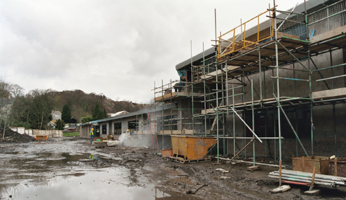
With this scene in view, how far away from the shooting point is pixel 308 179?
6.82m

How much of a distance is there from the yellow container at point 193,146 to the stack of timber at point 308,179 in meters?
5.49

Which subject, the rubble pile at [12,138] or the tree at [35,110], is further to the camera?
the tree at [35,110]

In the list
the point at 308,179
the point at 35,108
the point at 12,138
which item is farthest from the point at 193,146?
the point at 35,108

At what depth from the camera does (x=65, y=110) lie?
94.8m

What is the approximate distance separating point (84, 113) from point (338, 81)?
94.4 meters

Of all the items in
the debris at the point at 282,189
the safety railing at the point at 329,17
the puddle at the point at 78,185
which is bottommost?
the puddle at the point at 78,185

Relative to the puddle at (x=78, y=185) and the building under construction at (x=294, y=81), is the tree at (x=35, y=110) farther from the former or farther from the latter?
the building under construction at (x=294, y=81)

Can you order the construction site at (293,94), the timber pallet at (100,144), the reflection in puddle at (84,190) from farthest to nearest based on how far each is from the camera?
the timber pallet at (100,144) < the construction site at (293,94) < the reflection in puddle at (84,190)

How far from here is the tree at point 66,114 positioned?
94.3 m

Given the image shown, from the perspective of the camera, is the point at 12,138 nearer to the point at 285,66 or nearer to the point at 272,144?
the point at 272,144

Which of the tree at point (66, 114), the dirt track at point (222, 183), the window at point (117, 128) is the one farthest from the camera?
the tree at point (66, 114)

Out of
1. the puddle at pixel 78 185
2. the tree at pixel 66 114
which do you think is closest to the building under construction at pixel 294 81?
the puddle at pixel 78 185

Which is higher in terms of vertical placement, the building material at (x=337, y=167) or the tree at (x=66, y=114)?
the tree at (x=66, y=114)

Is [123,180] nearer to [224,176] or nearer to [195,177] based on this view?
[195,177]
